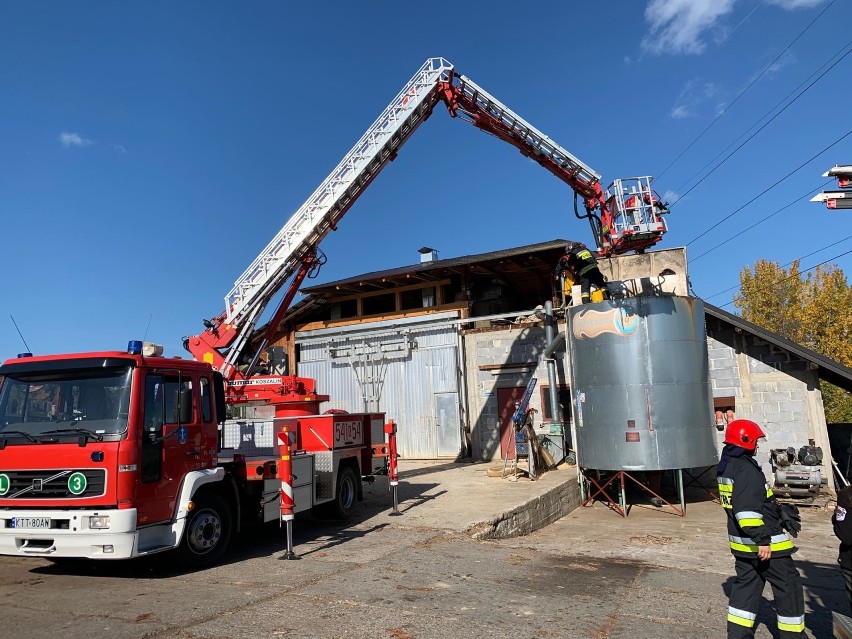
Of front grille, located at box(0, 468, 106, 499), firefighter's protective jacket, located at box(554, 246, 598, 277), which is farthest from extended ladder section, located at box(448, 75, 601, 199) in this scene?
front grille, located at box(0, 468, 106, 499)

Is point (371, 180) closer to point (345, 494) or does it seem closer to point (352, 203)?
point (352, 203)

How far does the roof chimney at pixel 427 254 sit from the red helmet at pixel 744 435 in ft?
64.9

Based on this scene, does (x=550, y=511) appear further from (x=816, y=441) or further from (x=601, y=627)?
(x=816, y=441)

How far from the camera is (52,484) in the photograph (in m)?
6.13

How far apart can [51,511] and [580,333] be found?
9150mm

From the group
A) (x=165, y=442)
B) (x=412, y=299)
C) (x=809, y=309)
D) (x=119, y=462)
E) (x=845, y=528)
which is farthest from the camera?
(x=809, y=309)

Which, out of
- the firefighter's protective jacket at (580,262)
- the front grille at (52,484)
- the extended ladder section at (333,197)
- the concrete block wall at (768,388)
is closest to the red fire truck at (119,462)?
the front grille at (52,484)

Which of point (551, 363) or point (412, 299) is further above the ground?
point (412, 299)

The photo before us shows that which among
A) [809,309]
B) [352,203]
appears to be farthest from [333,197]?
[809,309]

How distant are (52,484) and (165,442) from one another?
3.73ft

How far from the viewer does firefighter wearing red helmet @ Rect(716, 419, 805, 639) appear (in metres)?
4.25

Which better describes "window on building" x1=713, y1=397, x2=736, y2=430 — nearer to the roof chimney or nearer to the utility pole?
the utility pole

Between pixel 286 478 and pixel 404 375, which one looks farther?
pixel 404 375

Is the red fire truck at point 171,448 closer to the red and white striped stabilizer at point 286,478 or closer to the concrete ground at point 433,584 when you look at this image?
the red and white striped stabilizer at point 286,478
